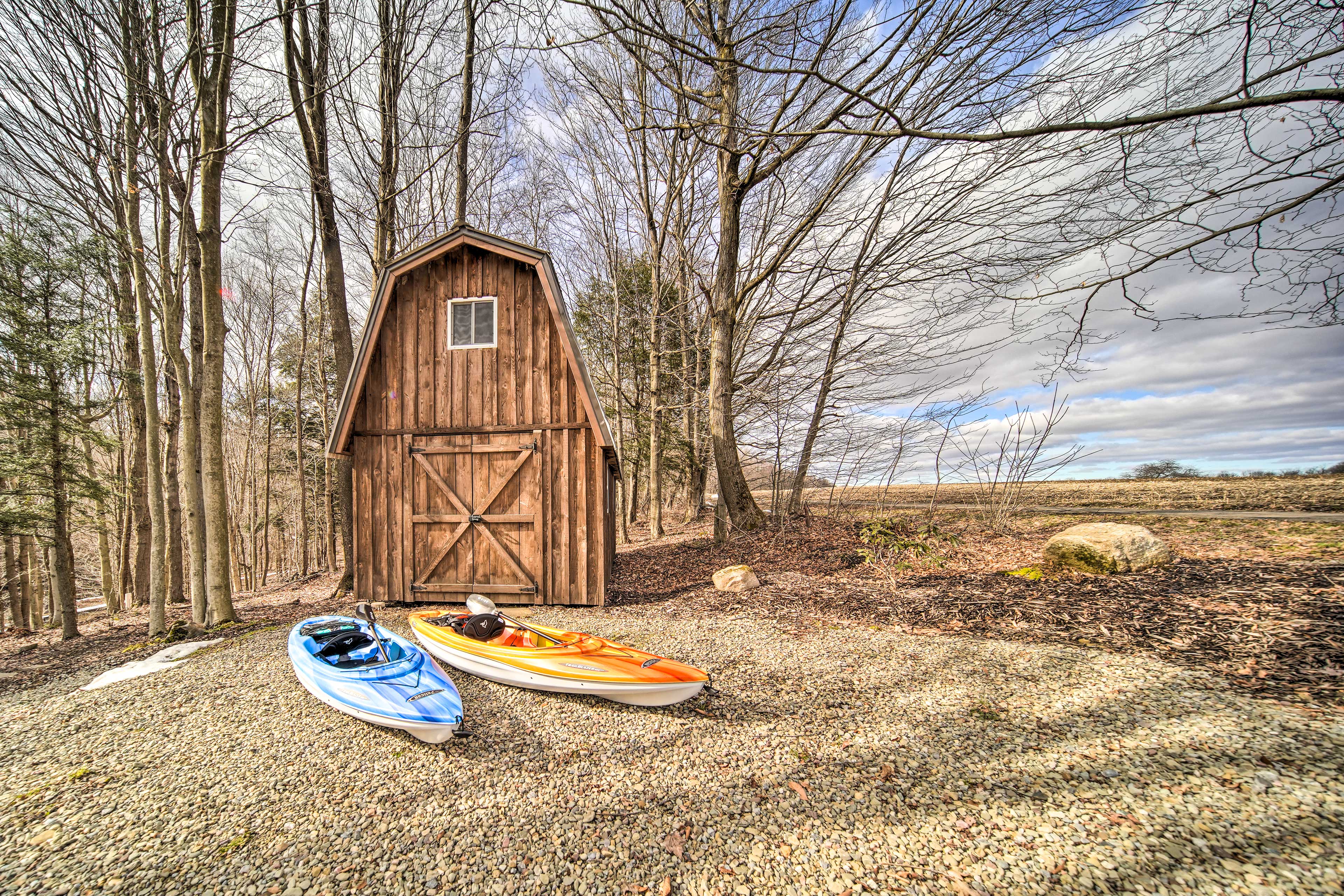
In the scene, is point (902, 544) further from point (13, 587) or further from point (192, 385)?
point (13, 587)

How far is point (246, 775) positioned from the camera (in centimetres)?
320

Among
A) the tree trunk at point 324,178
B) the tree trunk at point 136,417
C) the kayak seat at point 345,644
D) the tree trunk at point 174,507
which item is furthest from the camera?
the tree trunk at point 174,507

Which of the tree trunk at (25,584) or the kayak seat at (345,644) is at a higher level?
the kayak seat at (345,644)

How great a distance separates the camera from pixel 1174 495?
919cm

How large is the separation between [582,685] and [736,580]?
12.6 feet

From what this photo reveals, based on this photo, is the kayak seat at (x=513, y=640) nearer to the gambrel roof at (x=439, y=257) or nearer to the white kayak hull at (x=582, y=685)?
the white kayak hull at (x=582, y=685)

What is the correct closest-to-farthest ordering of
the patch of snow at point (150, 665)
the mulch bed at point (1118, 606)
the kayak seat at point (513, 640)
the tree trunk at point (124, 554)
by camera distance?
the mulch bed at point (1118, 606) → the kayak seat at point (513, 640) → the patch of snow at point (150, 665) → the tree trunk at point (124, 554)

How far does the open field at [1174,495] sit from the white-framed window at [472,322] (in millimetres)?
7540

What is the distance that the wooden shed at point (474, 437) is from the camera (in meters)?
6.98

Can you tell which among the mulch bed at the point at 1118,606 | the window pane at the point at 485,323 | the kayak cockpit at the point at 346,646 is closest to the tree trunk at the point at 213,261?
the kayak cockpit at the point at 346,646

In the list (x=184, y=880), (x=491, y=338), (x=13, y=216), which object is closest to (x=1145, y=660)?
→ (x=184, y=880)

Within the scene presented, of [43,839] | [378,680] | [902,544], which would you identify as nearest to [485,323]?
[378,680]

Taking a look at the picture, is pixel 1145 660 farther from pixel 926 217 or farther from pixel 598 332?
pixel 598 332

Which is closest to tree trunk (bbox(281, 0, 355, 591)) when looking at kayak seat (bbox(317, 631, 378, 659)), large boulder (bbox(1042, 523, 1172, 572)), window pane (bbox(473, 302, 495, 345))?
window pane (bbox(473, 302, 495, 345))
